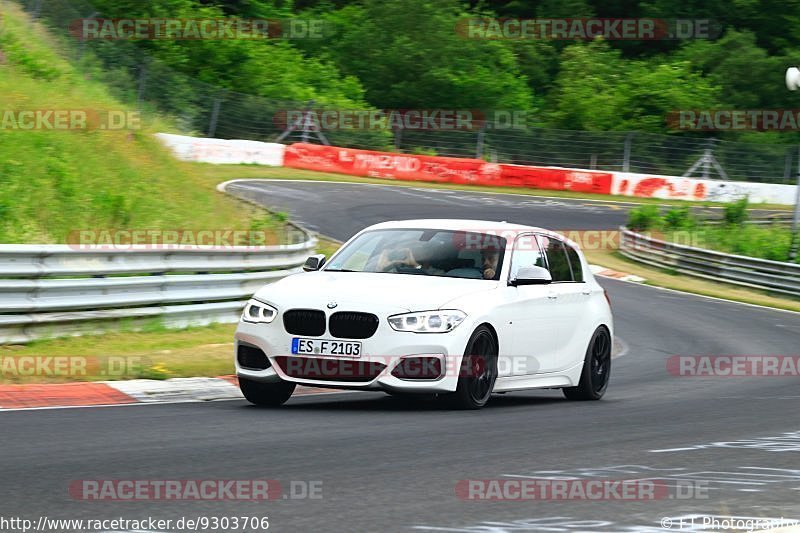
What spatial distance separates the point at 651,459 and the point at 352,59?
54571 millimetres

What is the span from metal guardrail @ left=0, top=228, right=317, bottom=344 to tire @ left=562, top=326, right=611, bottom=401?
15.7ft

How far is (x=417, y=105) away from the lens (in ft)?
194

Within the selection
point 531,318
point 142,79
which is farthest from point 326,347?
point 142,79

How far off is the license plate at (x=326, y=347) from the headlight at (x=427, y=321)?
0.34m

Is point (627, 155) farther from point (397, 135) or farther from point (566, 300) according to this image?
point (566, 300)

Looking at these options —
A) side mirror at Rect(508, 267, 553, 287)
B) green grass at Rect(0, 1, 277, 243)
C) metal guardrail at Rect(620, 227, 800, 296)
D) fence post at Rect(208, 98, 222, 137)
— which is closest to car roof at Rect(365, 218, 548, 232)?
side mirror at Rect(508, 267, 553, 287)

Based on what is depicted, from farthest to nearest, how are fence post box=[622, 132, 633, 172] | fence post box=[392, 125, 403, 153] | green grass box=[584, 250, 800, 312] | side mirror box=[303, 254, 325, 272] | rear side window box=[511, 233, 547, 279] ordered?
fence post box=[392, 125, 403, 153]
fence post box=[622, 132, 633, 172]
green grass box=[584, 250, 800, 312]
rear side window box=[511, 233, 547, 279]
side mirror box=[303, 254, 325, 272]

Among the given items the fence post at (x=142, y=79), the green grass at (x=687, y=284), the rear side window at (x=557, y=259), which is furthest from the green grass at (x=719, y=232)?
the rear side window at (x=557, y=259)

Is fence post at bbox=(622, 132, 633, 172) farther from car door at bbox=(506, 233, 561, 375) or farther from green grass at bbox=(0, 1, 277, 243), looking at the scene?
car door at bbox=(506, 233, 561, 375)

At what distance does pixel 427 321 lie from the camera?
10.0 meters

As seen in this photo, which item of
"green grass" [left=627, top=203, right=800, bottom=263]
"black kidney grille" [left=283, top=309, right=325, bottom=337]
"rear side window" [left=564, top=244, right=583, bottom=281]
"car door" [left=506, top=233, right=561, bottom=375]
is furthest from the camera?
"green grass" [left=627, top=203, right=800, bottom=263]

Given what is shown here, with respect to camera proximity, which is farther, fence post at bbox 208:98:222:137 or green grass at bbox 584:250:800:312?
fence post at bbox 208:98:222:137

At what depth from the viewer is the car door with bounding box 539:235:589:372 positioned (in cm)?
1190

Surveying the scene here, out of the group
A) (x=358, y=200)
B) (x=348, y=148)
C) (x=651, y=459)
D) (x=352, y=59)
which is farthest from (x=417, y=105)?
(x=651, y=459)
